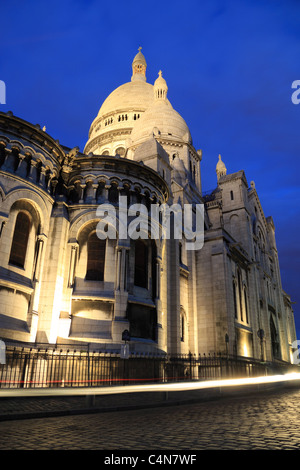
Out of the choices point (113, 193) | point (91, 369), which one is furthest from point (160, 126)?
point (91, 369)

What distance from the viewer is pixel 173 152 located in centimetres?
4650

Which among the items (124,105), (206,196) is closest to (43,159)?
(206,196)

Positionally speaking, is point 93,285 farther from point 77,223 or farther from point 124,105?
point 124,105

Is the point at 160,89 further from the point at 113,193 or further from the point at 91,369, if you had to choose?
the point at 91,369

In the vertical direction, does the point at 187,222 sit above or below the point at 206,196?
below

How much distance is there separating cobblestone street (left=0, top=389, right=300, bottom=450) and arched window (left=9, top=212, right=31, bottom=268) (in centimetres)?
1266

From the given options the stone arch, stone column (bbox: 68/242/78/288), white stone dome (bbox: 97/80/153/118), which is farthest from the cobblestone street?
white stone dome (bbox: 97/80/153/118)

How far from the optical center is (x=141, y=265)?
2536 centimetres

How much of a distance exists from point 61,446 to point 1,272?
14.6 metres

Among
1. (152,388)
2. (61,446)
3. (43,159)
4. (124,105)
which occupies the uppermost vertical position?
(124,105)

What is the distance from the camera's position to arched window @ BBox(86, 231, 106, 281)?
76.5 feet

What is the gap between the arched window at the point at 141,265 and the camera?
2489 centimetres

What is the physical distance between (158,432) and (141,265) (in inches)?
738

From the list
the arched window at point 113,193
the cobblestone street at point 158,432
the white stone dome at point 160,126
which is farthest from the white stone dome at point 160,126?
the cobblestone street at point 158,432
